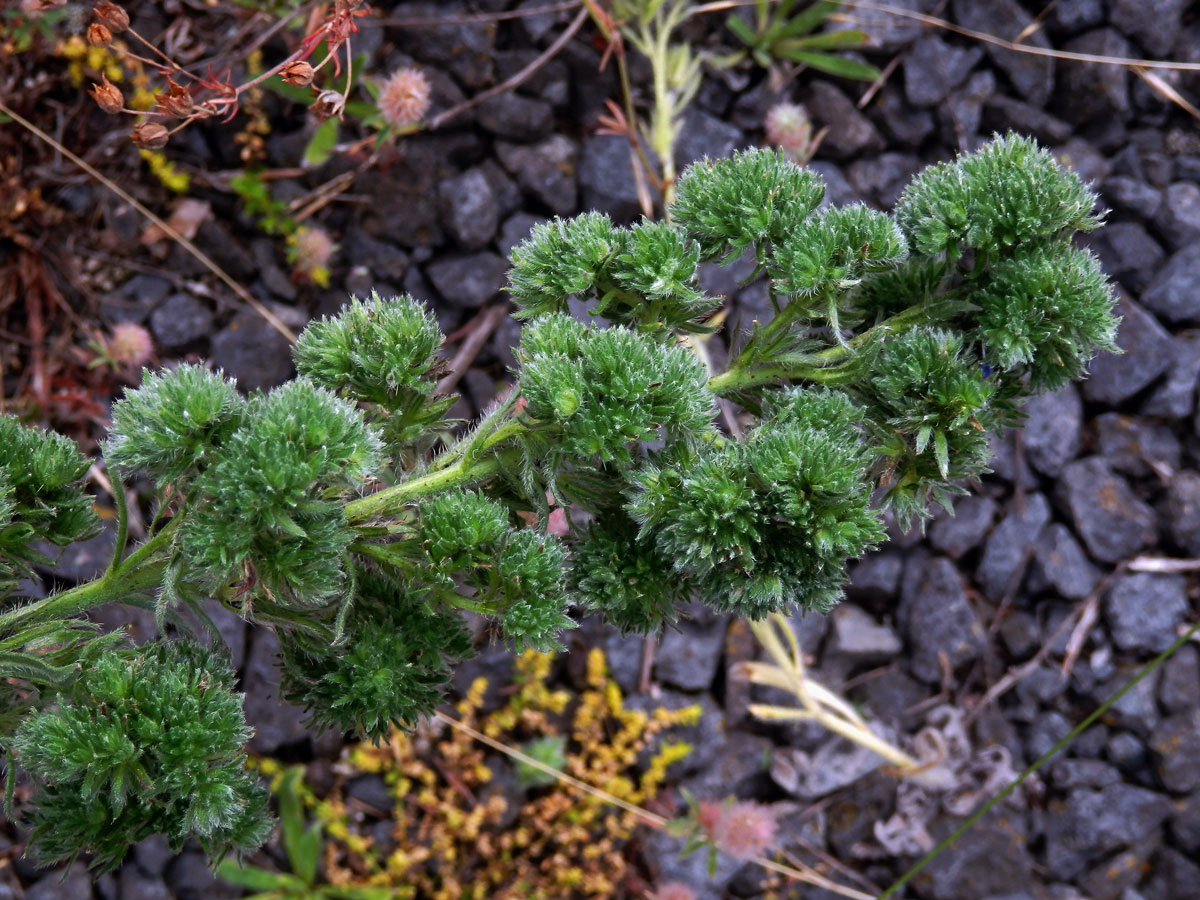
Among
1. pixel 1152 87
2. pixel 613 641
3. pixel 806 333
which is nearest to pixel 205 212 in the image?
pixel 613 641

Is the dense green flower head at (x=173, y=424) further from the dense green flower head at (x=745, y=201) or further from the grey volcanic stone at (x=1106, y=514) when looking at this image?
the grey volcanic stone at (x=1106, y=514)

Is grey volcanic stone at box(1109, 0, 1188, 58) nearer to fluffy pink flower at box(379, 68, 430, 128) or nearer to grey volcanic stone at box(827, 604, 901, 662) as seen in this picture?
grey volcanic stone at box(827, 604, 901, 662)

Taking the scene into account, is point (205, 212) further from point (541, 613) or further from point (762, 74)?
point (541, 613)

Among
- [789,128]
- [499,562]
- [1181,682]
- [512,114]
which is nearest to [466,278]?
[512,114]

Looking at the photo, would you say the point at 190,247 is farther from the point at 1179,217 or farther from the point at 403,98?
the point at 1179,217

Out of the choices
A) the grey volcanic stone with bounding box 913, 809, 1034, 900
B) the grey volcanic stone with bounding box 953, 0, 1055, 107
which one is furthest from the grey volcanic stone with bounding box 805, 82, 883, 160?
the grey volcanic stone with bounding box 913, 809, 1034, 900
